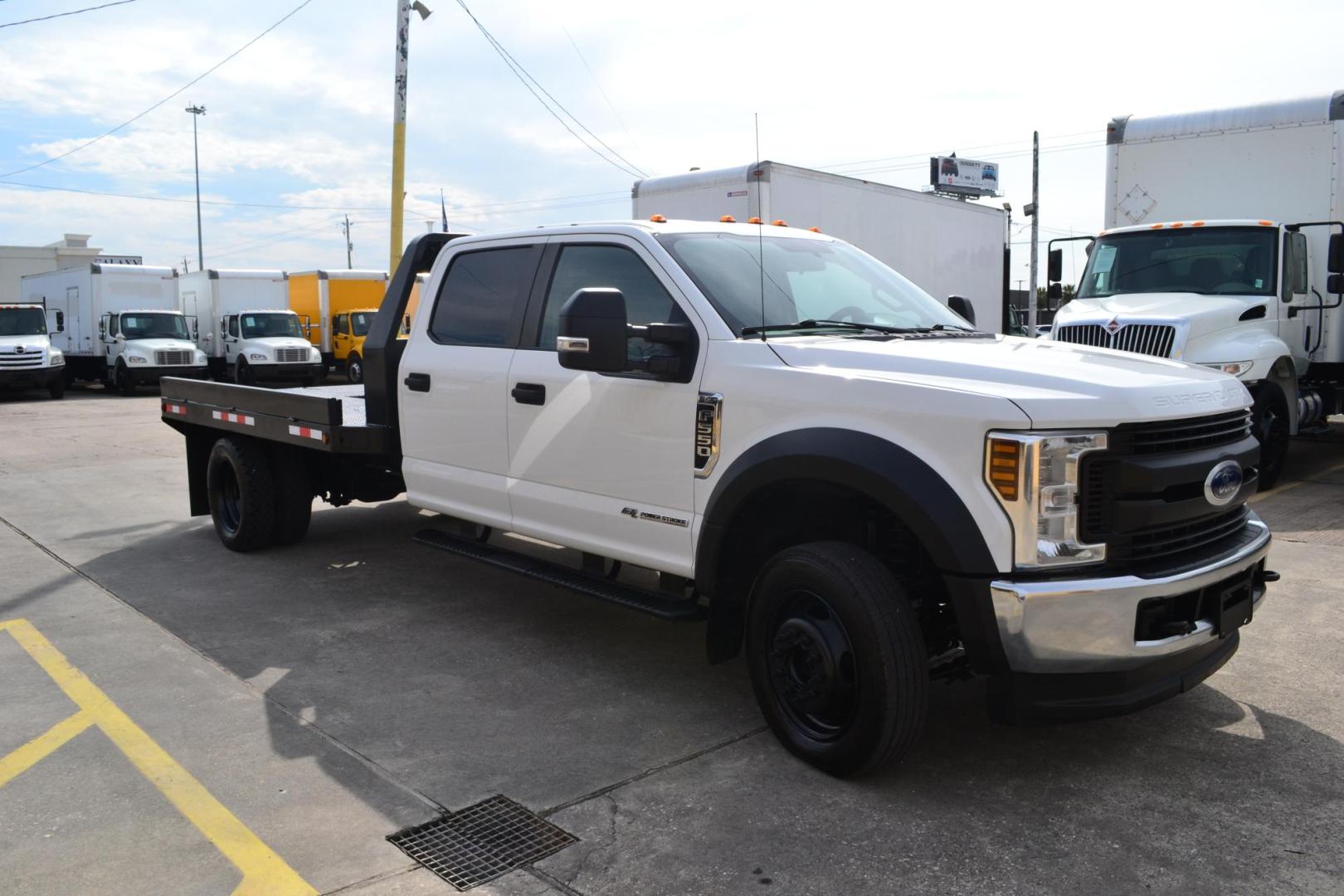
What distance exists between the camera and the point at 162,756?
394cm

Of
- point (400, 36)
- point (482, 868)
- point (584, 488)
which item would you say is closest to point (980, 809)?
point (482, 868)

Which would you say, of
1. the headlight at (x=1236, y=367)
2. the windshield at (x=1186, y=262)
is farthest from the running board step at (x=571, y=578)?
the windshield at (x=1186, y=262)

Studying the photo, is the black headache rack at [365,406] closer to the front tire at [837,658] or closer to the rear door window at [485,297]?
the rear door window at [485,297]

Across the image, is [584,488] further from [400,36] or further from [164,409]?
[400,36]

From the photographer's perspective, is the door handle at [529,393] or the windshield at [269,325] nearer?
the door handle at [529,393]

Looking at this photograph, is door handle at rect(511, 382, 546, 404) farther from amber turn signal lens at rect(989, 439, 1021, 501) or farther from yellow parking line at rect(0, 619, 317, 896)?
amber turn signal lens at rect(989, 439, 1021, 501)

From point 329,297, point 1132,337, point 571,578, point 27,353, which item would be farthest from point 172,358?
point 571,578

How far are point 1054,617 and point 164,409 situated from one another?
709 cm

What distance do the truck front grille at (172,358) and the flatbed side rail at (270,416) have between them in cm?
1849

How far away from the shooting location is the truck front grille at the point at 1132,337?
29.8 ft

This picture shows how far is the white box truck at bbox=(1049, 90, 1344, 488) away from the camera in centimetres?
940

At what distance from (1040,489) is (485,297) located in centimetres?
318

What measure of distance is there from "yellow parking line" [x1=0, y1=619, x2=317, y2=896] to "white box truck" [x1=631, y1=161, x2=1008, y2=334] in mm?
7300

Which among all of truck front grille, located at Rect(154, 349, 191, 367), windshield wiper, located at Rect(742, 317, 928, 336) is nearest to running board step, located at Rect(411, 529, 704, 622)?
windshield wiper, located at Rect(742, 317, 928, 336)
